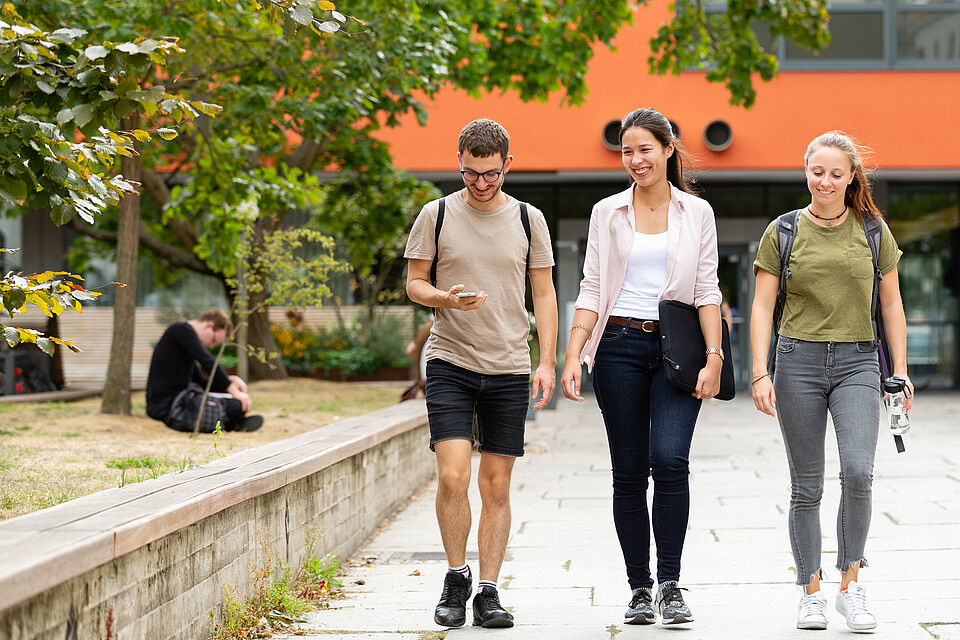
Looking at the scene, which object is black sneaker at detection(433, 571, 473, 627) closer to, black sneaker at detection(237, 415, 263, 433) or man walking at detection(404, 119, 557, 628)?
man walking at detection(404, 119, 557, 628)

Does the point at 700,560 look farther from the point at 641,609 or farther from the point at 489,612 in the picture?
the point at 489,612

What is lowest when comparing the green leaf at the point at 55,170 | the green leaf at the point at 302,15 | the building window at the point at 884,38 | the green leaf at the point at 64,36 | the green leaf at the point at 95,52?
the green leaf at the point at 55,170

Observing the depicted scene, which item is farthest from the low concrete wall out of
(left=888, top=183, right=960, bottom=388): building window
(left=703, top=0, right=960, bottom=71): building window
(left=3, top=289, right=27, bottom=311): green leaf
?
(left=888, top=183, right=960, bottom=388): building window

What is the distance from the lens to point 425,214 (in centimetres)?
431

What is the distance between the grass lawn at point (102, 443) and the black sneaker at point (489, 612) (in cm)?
151

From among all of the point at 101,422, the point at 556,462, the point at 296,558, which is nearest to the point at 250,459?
the point at 296,558

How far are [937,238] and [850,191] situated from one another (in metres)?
17.2

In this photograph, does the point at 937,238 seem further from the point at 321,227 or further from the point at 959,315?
the point at 321,227

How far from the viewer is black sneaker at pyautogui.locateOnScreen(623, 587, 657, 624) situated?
13.8ft

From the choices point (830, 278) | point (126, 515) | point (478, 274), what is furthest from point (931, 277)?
point (126, 515)

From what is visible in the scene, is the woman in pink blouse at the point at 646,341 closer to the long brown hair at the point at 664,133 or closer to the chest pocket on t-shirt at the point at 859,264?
the long brown hair at the point at 664,133

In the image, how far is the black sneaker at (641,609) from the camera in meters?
4.21

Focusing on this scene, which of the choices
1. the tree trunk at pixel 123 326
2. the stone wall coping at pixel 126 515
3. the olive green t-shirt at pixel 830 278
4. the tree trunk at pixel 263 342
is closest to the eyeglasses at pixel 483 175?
the olive green t-shirt at pixel 830 278

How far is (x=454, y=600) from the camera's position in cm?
434
